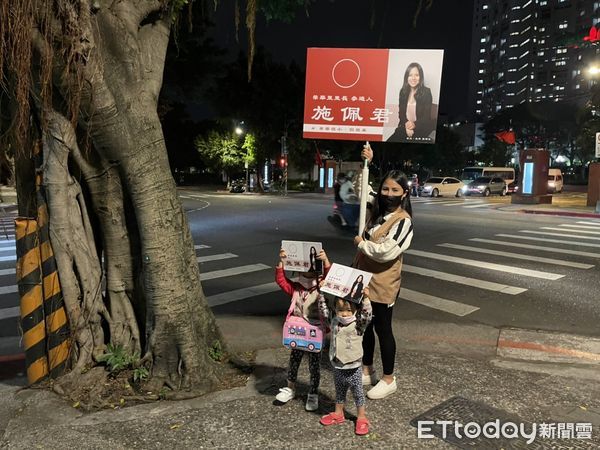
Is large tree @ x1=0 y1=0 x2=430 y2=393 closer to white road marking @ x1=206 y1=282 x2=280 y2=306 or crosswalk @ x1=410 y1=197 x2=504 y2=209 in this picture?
white road marking @ x1=206 y1=282 x2=280 y2=306

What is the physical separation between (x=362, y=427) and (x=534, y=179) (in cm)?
2539

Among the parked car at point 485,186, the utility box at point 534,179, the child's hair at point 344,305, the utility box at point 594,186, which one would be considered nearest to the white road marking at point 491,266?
the child's hair at point 344,305

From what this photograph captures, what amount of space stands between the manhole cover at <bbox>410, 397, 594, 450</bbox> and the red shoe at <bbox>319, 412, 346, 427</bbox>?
543mm

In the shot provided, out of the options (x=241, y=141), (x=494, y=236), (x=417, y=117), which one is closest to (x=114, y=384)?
(x=417, y=117)

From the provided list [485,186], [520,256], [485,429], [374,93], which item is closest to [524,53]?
[485,186]

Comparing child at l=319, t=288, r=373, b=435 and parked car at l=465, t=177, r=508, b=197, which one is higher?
parked car at l=465, t=177, r=508, b=197

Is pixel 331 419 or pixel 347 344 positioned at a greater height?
pixel 347 344

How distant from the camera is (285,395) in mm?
3750

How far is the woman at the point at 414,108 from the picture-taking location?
4852 mm

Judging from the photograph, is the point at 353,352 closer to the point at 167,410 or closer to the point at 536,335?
the point at 167,410

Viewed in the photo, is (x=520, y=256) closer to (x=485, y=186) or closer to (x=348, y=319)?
(x=348, y=319)

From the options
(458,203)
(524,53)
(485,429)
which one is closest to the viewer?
(485,429)

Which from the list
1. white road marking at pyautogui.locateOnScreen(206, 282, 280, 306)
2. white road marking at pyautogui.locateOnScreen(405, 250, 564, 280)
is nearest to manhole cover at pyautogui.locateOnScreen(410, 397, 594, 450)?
white road marking at pyautogui.locateOnScreen(206, 282, 280, 306)

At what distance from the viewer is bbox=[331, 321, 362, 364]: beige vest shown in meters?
3.28
